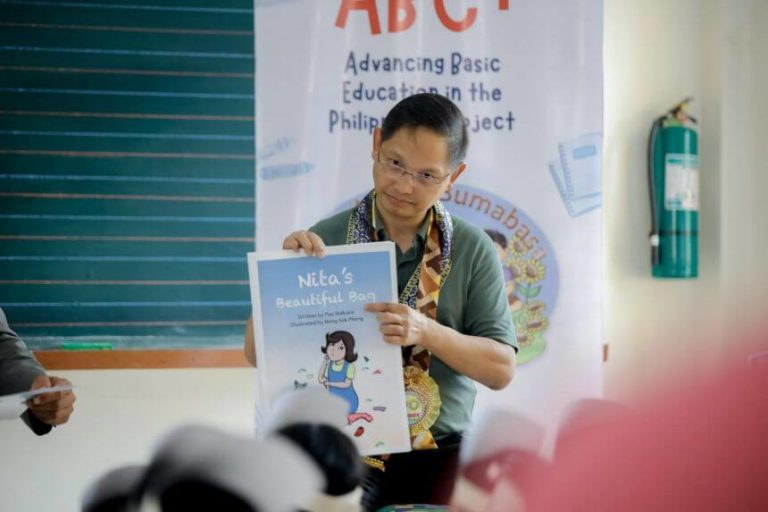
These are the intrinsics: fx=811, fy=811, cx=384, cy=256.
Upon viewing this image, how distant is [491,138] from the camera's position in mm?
2852

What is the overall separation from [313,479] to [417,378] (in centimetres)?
115

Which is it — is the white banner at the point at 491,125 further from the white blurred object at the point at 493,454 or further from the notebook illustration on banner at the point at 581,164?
the white blurred object at the point at 493,454

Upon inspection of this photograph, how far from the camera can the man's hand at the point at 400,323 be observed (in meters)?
1.54

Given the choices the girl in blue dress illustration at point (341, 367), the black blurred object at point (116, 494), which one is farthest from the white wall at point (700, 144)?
the black blurred object at point (116, 494)

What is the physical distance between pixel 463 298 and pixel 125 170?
1.74 m

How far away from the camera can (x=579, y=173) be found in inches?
112

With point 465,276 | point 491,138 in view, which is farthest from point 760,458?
point 491,138

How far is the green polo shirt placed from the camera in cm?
168

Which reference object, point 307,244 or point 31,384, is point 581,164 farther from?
point 31,384

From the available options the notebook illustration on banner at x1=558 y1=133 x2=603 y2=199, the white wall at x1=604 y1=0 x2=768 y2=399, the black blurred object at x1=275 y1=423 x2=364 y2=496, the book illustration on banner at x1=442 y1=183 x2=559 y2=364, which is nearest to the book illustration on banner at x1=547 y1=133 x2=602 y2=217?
the notebook illustration on banner at x1=558 y1=133 x2=603 y2=199

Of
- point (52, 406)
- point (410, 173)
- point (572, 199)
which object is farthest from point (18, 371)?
point (572, 199)

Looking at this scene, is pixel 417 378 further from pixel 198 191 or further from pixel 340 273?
pixel 198 191

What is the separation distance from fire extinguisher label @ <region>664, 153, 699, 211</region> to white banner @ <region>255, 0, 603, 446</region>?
677 mm

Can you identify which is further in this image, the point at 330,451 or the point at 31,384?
the point at 31,384
